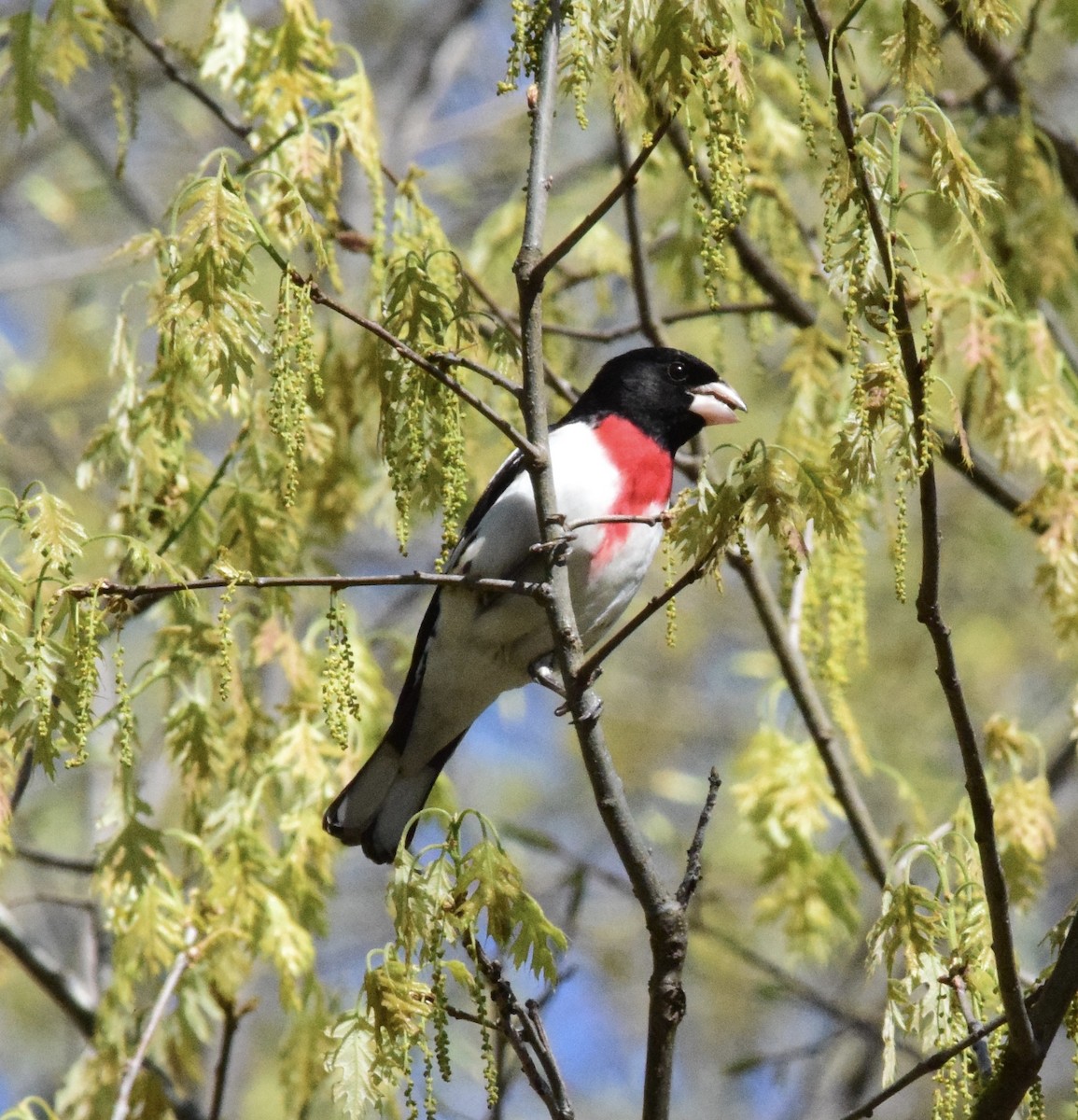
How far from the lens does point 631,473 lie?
410 centimetres

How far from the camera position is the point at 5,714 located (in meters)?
2.50

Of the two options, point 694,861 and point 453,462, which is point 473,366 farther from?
point 694,861

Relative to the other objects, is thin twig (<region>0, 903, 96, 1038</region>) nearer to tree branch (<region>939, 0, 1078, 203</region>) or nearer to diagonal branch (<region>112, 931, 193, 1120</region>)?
diagonal branch (<region>112, 931, 193, 1120</region>)

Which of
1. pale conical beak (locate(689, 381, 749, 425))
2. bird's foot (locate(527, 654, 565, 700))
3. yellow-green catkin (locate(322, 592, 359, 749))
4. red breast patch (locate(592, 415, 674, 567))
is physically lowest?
yellow-green catkin (locate(322, 592, 359, 749))

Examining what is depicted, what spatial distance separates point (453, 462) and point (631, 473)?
5.08 ft

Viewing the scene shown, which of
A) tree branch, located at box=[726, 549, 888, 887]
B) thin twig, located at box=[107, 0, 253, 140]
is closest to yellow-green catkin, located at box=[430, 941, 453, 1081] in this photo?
tree branch, located at box=[726, 549, 888, 887]

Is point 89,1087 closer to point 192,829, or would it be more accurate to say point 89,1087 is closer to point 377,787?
point 192,829

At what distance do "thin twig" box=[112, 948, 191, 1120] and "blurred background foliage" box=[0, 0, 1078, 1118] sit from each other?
8 centimetres

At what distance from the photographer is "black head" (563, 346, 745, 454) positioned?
4359 millimetres

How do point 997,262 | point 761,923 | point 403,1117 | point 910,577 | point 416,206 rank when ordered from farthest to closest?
point 910,577 < point 997,262 < point 761,923 < point 403,1117 < point 416,206

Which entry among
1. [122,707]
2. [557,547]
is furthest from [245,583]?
[557,547]

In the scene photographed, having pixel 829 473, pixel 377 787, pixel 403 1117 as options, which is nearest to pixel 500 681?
pixel 377 787

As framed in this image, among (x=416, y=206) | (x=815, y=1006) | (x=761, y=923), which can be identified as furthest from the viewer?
(x=815, y=1006)

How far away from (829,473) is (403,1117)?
2342 mm
